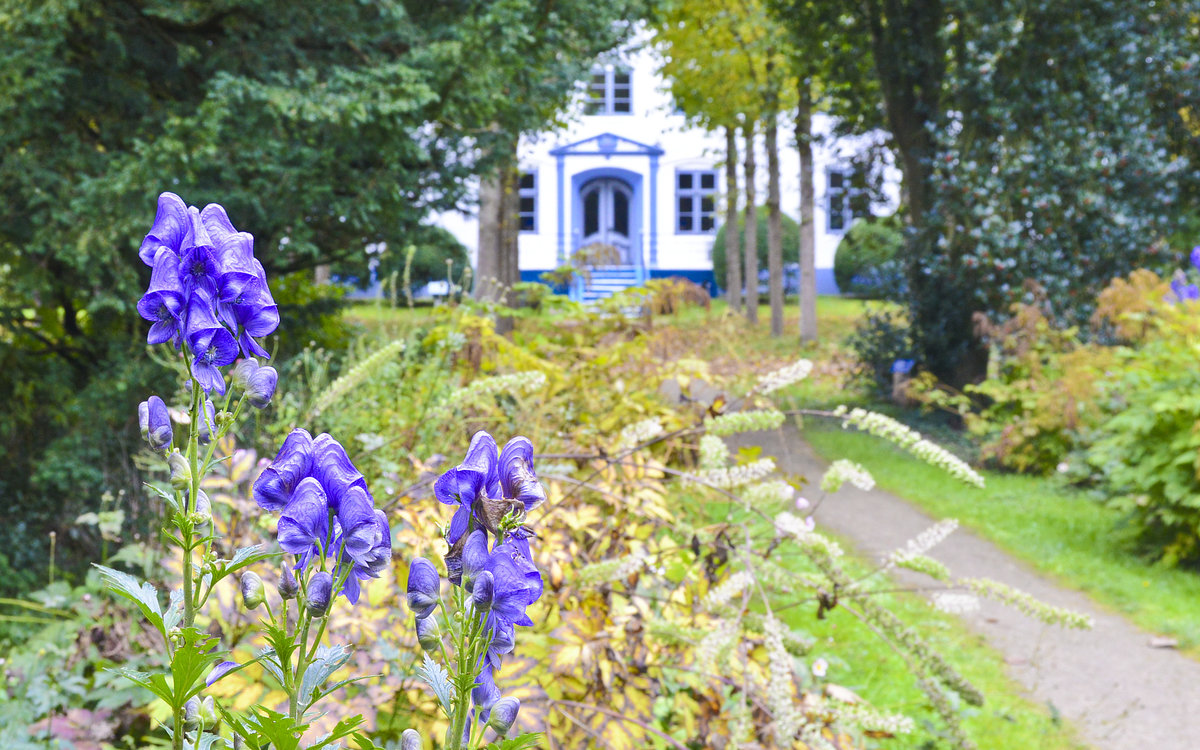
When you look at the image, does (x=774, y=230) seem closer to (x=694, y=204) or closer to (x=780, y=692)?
(x=694, y=204)

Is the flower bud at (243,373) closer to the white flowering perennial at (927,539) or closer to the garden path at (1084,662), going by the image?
the white flowering perennial at (927,539)

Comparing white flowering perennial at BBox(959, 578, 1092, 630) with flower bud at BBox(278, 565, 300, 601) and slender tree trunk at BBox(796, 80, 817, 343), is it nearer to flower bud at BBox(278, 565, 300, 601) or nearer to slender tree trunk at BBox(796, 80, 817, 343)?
flower bud at BBox(278, 565, 300, 601)

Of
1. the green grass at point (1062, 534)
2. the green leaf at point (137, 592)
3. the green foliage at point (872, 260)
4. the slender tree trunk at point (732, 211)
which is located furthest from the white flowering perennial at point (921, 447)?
the slender tree trunk at point (732, 211)

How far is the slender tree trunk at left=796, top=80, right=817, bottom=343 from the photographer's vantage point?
48.1ft

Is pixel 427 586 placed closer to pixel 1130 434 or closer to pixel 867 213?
pixel 1130 434

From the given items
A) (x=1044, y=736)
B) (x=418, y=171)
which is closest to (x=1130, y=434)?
(x=1044, y=736)

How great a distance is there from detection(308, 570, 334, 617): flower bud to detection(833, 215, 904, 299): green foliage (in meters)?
11.6

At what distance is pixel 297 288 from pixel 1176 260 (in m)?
9.01

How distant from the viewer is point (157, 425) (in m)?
1.14

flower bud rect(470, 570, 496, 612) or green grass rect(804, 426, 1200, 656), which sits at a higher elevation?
flower bud rect(470, 570, 496, 612)

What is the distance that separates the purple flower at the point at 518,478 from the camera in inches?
40.7

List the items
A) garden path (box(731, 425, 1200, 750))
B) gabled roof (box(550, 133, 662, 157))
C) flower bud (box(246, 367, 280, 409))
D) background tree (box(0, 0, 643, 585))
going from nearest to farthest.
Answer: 1. flower bud (box(246, 367, 280, 409))
2. garden path (box(731, 425, 1200, 750))
3. background tree (box(0, 0, 643, 585))
4. gabled roof (box(550, 133, 662, 157))

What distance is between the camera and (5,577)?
5527 millimetres

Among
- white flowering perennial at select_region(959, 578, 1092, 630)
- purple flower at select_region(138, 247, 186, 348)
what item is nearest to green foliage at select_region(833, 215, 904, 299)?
white flowering perennial at select_region(959, 578, 1092, 630)
